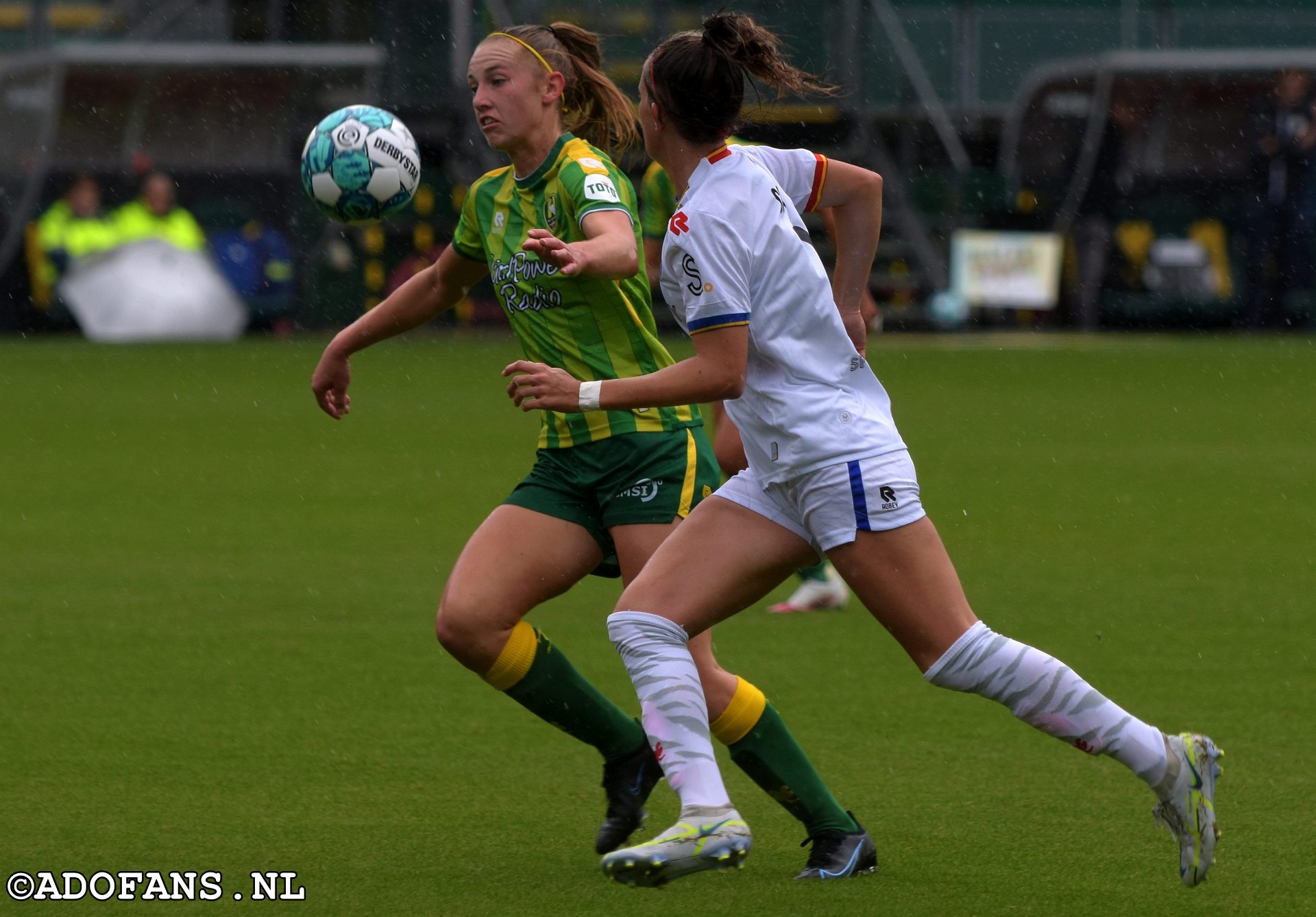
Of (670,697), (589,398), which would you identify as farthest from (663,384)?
(670,697)

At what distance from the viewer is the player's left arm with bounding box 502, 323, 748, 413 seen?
3.99 metres

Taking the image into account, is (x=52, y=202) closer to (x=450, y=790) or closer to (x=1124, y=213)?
(x=1124, y=213)

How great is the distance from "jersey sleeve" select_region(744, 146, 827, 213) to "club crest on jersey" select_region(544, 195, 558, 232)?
0.55 metres

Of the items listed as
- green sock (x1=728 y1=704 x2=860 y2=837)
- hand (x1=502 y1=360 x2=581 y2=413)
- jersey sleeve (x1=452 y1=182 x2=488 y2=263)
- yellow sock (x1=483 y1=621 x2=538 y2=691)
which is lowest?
green sock (x1=728 y1=704 x2=860 y2=837)

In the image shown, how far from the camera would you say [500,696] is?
6652mm

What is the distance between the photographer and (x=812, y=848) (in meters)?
4.59

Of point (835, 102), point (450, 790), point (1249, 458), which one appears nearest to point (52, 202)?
point (835, 102)

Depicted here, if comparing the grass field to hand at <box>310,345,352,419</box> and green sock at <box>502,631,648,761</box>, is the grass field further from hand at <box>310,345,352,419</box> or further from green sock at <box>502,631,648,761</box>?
hand at <box>310,345,352,419</box>

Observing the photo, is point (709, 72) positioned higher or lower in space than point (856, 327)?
higher

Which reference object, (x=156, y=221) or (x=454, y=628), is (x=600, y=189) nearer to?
(x=454, y=628)

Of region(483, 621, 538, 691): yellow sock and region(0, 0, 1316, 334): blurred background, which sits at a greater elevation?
region(483, 621, 538, 691): yellow sock

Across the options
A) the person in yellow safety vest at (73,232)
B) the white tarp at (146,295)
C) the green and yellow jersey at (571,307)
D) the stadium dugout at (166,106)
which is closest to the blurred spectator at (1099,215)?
the stadium dugout at (166,106)

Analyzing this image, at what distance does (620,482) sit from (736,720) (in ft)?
2.09

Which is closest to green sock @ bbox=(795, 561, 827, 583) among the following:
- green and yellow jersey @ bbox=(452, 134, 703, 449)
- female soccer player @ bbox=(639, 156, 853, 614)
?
female soccer player @ bbox=(639, 156, 853, 614)
